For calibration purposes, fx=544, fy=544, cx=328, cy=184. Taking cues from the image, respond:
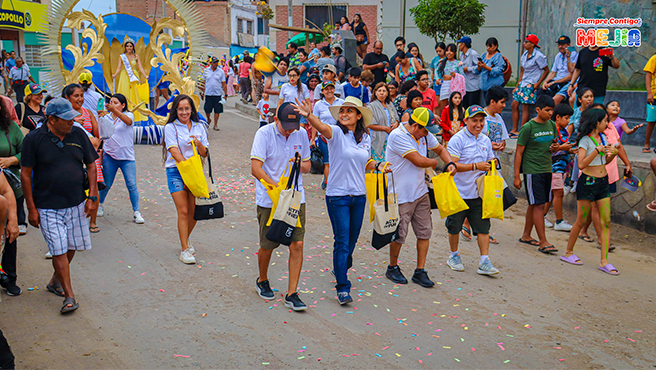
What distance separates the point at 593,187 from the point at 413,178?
243 centimetres

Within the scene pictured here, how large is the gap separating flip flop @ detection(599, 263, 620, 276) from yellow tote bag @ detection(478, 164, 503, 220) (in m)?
1.56

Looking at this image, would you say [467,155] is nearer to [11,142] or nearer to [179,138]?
[179,138]

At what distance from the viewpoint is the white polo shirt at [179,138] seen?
19.6 ft

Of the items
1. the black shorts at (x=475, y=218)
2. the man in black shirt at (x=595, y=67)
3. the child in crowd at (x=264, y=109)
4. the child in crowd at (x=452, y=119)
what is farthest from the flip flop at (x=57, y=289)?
the man in black shirt at (x=595, y=67)

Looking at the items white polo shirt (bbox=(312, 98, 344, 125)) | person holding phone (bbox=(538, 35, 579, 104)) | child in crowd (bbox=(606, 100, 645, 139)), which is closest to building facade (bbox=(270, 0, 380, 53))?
person holding phone (bbox=(538, 35, 579, 104))

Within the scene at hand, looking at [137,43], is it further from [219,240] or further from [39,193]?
[39,193]

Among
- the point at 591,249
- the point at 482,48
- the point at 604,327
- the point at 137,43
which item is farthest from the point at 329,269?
the point at 482,48

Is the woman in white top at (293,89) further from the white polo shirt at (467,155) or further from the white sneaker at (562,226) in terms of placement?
the white sneaker at (562,226)

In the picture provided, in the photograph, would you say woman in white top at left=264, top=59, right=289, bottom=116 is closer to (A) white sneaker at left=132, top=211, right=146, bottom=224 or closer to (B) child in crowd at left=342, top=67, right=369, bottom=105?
(B) child in crowd at left=342, top=67, right=369, bottom=105

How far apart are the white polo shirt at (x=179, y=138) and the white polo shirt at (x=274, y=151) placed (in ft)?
4.81

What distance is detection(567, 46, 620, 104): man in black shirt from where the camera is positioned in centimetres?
954

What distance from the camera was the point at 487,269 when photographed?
6.00 metres

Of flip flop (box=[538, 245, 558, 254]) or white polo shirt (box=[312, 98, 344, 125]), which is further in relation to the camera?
white polo shirt (box=[312, 98, 344, 125])

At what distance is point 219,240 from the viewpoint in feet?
22.5
